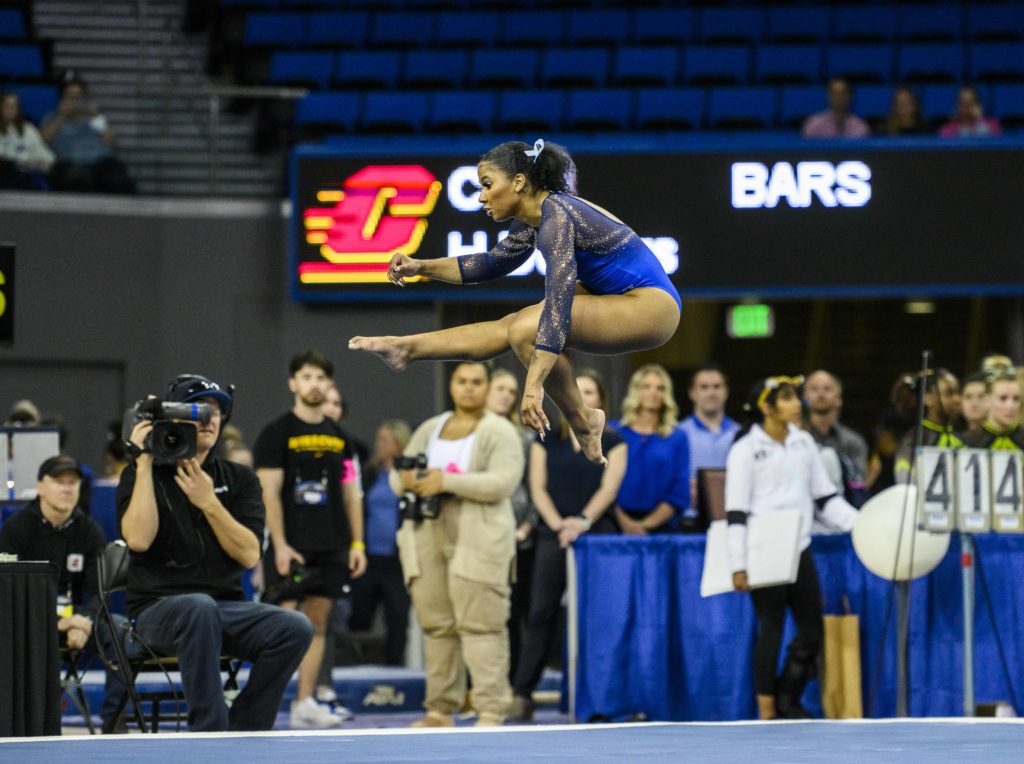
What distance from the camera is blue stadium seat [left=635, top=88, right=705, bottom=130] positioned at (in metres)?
11.6

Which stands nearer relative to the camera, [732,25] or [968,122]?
[968,122]

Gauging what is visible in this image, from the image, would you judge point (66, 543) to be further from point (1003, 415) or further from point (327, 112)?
point (327, 112)

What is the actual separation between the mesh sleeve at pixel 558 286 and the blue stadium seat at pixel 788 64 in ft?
25.8

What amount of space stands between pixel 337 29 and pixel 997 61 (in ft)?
17.0

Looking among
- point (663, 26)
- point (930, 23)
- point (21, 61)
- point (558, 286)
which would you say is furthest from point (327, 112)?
point (558, 286)

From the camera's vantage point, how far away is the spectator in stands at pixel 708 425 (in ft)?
27.0

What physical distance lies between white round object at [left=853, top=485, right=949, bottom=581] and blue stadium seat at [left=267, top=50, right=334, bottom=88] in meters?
6.82

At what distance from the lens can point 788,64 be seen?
1224 cm

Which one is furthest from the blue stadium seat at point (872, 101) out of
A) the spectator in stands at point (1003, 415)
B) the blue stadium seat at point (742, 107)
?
the spectator in stands at point (1003, 415)

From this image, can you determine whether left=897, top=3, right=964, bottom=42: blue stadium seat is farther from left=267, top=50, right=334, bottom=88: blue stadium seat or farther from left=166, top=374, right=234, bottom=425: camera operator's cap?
left=166, top=374, right=234, bottom=425: camera operator's cap

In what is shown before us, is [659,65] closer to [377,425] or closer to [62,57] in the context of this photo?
[377,425]

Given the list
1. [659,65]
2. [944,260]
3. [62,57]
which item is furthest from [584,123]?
[62,57]

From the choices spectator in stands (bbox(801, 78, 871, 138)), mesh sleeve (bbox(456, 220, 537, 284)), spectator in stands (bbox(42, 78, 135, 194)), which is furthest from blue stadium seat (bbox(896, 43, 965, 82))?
mesh sleeve (bbox(456, 220, 537, 284))

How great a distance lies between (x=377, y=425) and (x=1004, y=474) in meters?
5.17
